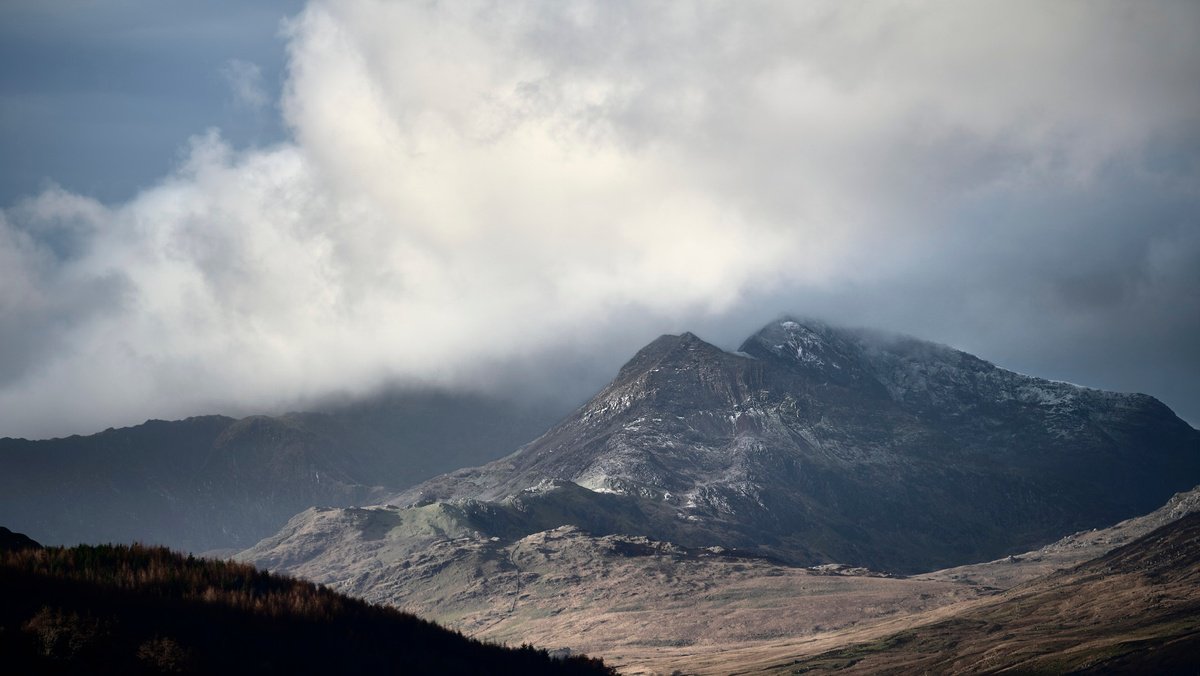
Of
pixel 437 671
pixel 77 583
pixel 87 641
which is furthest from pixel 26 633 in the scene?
pixel 437 671

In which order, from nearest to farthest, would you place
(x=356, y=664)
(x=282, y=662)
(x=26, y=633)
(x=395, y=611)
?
(x=26, y=633), (x=282, y=662), (x=356, y=664), (x=395, y=611)

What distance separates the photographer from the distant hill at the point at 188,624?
7831 cm

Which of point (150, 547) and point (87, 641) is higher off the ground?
point (150, 547)

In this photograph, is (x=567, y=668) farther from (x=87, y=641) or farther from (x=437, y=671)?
(x=87, y=641)

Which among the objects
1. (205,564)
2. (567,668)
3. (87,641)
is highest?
(205,564)

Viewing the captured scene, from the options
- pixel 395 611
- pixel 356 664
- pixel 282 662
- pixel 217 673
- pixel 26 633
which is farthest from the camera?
pixel 395 611

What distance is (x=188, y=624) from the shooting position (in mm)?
88125

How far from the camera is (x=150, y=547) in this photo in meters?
101

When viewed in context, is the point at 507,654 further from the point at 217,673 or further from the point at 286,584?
the point at 217,673

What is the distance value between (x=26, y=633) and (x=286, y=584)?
3249 cm

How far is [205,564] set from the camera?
339 ft

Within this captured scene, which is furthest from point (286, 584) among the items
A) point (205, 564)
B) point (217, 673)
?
point (217, 673)

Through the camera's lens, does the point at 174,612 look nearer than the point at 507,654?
Yes

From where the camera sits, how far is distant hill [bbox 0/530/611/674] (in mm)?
78312
